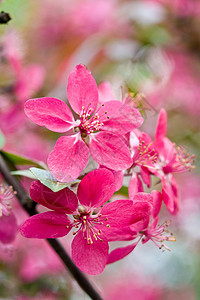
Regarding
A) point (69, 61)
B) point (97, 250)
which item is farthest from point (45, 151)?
point (97, 250)

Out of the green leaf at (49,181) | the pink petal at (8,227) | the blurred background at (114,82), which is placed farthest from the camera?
the blurred background at (114,82)

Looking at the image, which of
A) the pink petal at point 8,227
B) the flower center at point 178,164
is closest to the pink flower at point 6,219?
the pink petal at point 8,227

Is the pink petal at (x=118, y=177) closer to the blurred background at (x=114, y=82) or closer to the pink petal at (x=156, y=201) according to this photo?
the pink petal at (x=156, y=201)

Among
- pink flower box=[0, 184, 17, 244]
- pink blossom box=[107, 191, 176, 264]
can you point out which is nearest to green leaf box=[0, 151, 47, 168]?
pink flower box=[0, 184, 17, 244]

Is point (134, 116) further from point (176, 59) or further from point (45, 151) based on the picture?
point (176, 59)

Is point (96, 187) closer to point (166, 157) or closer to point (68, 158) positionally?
point (68, 158)

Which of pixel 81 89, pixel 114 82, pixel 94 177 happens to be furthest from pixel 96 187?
pixel 114 82

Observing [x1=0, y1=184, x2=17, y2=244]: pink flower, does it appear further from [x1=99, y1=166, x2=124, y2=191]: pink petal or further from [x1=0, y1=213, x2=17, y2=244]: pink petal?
[x1=99, y1=166, x2=124, y2=191]: pink petal
